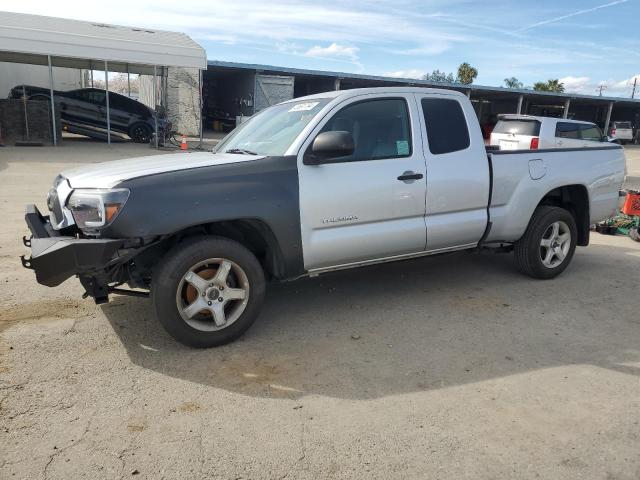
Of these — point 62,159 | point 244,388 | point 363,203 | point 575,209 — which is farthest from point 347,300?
point 62,159

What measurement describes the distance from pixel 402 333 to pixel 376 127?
1.73 m

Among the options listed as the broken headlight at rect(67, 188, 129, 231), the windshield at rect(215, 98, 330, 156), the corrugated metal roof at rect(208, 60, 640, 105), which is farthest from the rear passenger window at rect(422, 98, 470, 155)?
the corrugated metal roof at rect(208, 60, 640, 105)

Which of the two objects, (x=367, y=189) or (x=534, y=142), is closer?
(x=367, y=189)

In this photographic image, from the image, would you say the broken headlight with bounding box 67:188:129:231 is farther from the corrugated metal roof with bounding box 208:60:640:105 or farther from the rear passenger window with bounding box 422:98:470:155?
the corrugated metal roof with bounding box 208:60:640:105

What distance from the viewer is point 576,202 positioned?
5.80 meters

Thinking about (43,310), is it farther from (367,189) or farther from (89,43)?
(89,43)

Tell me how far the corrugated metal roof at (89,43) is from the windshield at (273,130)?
598 inches

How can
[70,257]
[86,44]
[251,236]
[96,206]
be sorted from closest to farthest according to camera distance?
1. [70,257]
2. [96,206]
3. [251,236]
4. [86,44]

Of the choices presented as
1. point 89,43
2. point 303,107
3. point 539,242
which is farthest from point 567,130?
point 89,43

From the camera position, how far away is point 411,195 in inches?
173

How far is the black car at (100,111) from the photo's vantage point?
1989 cm

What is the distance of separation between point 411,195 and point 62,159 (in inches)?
534

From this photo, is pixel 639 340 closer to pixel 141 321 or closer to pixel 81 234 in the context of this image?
pixel 141 321

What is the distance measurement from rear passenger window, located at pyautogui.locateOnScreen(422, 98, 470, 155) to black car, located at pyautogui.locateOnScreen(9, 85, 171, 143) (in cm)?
1689
